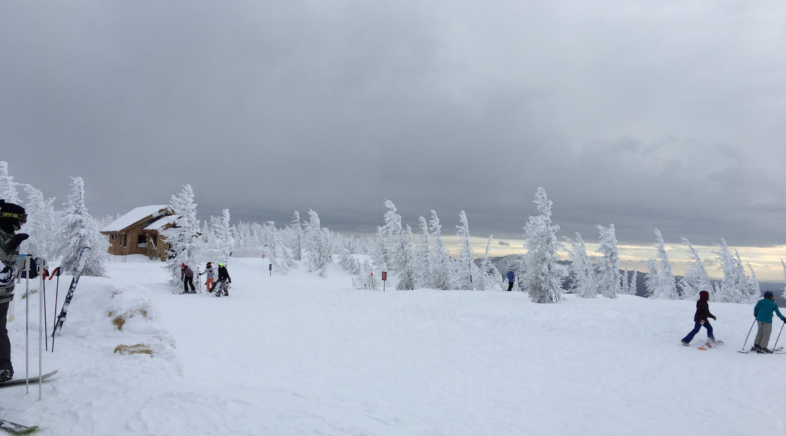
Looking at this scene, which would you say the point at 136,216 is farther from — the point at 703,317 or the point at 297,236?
the point at 703,317

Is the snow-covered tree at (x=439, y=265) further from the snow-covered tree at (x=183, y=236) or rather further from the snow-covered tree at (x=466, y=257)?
the snow-covered tree at (x=183, y=236)

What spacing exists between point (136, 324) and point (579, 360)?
12.1 m

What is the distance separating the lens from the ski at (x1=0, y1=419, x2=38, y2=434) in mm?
4273

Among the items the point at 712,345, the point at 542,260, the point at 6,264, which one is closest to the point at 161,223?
the point at 542,260

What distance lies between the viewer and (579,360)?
11.8m

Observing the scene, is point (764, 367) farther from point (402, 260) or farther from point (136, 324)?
point (402, 260)

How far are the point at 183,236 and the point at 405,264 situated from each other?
63.1 feet

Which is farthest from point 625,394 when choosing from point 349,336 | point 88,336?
point 88,336

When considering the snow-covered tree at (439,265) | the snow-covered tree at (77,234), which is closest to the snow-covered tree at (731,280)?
the snow-covered tree at (439,265)

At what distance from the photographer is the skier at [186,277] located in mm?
23984

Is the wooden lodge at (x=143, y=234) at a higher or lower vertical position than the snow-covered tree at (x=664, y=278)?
higher

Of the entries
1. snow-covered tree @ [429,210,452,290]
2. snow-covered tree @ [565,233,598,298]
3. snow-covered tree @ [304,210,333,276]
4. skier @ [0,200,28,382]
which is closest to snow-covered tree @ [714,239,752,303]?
snow-covered tree @ [565,233,598,298]

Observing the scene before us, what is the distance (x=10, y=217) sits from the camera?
5.68 meters

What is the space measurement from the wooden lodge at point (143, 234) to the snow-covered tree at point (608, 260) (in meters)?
48.4
